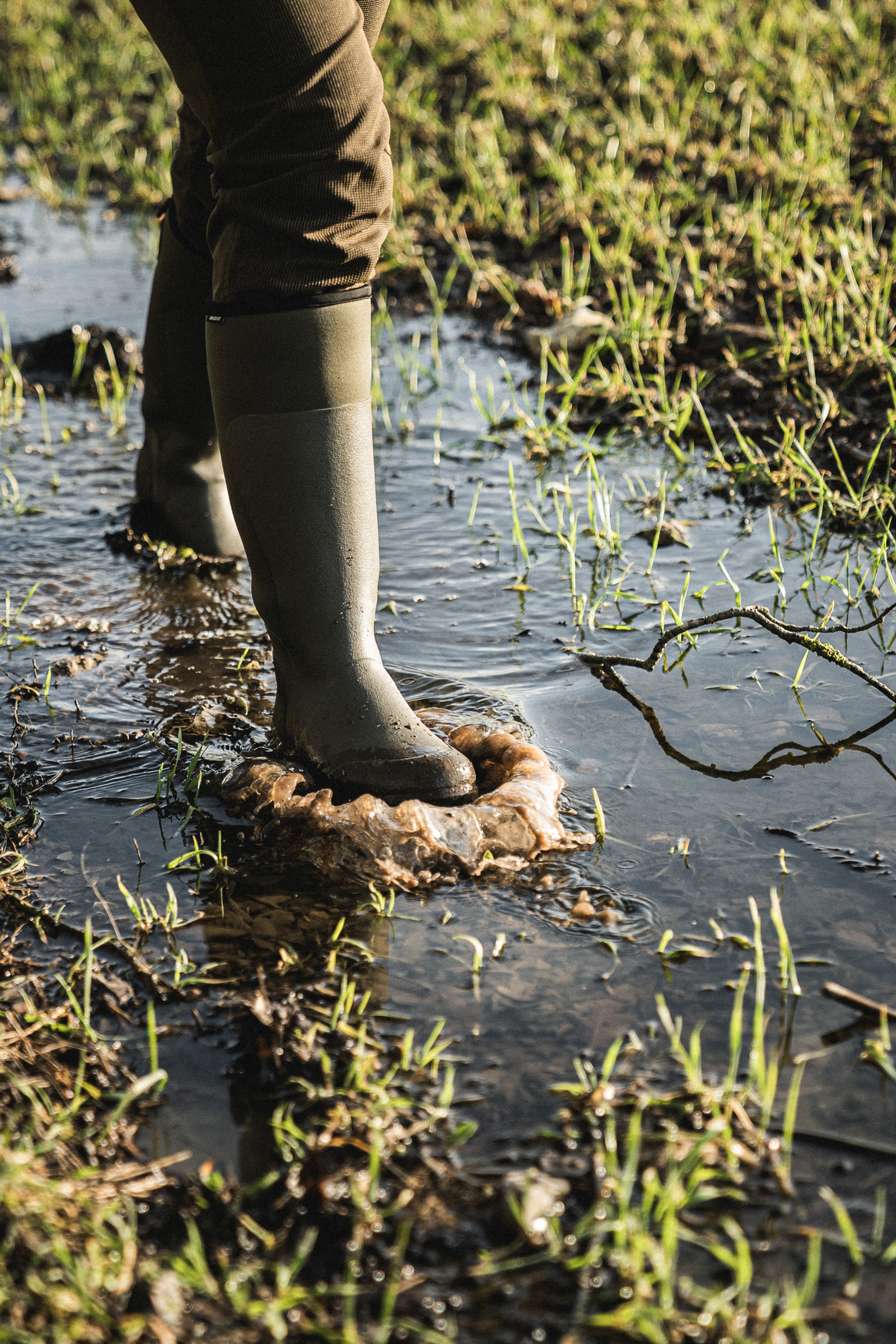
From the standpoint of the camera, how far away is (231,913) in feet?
5.70

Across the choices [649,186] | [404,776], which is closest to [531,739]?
[404,776]

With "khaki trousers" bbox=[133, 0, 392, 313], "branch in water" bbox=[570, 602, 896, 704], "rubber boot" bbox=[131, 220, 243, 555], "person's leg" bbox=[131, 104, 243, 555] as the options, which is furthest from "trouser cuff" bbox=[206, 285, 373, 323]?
"branch in water" bbox=[570, 602, 896, 704]

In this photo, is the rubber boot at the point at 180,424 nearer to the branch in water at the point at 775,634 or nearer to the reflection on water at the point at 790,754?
the branch in water at the point at 775,634

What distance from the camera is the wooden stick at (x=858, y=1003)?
151cm

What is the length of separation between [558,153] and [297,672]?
3641 millimetres

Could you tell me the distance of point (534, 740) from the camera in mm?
2145

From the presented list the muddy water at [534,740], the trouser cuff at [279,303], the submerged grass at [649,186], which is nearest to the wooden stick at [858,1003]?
the muddy water at [534,740]

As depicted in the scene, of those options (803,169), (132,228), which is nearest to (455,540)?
(803,169)

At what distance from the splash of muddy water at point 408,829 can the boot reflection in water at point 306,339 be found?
0.06 m

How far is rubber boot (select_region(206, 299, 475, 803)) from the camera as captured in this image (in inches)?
74.4

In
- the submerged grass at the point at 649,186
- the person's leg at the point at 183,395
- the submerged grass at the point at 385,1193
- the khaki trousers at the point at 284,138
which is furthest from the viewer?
the submerged grass at the point at 649,186

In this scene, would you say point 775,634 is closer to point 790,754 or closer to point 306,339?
point 790,754

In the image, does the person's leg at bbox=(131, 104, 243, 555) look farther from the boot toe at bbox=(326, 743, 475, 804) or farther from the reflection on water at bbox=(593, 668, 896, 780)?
the reflection on water at bbox=(593, 668, 896, 780)

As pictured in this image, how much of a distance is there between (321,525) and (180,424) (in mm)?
903
